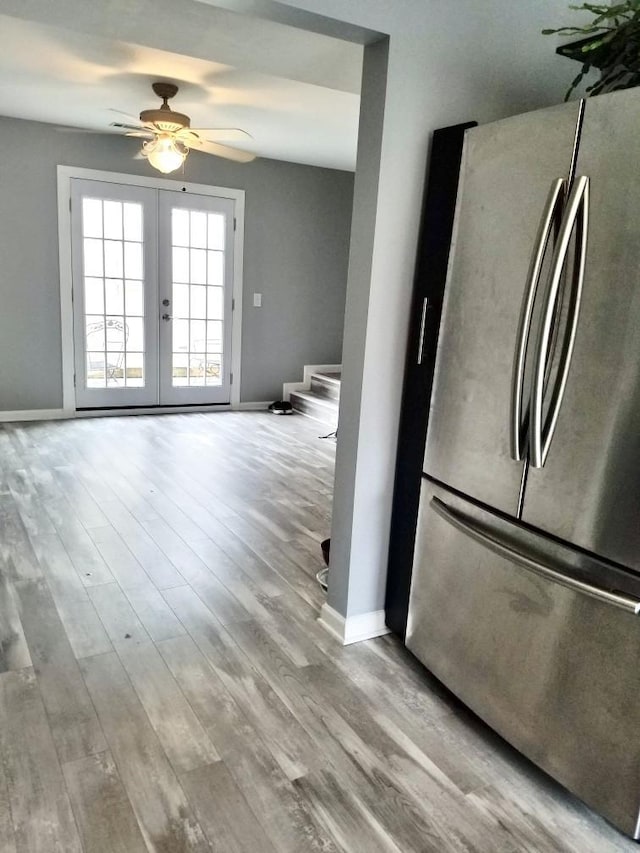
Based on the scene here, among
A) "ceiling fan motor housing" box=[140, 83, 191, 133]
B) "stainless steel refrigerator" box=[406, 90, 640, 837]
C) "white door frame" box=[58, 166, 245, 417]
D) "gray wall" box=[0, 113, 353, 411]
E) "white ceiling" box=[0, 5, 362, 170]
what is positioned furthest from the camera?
"white door frame" box=[58, 166, 245, 417]

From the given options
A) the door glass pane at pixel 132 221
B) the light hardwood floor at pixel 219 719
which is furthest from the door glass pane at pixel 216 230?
the light hardwood floor at pixel 219 719

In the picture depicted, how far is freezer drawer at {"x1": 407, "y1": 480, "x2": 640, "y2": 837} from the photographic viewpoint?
1389mm

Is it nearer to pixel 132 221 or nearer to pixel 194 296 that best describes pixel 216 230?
pixel 194 296

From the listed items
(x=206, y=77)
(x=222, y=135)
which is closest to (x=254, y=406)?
(x=222, y=135)

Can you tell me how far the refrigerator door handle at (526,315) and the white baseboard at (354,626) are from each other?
0.98 meters

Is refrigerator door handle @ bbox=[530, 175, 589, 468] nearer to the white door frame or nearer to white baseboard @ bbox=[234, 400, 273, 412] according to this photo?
the white door frame

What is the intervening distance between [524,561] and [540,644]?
0.72ft

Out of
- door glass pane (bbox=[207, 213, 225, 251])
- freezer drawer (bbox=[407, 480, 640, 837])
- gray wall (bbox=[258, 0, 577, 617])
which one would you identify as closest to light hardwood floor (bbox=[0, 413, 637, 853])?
freezer drawer (bbox=[407, 480, 640, 837])

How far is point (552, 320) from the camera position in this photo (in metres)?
1.47

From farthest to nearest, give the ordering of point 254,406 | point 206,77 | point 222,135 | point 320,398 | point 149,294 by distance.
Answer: point 254,406
point 320,398
point 149,294
point 222,135
point 206,77

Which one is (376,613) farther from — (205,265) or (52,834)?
(205,265)

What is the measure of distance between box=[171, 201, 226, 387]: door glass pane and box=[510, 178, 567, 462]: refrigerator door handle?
4847 mm

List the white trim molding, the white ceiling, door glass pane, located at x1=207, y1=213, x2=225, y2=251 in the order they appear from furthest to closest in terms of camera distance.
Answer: the white trim molding → door glass pane, located at x1=207, y1=213, x2=225, y2=251 → the white ceiling

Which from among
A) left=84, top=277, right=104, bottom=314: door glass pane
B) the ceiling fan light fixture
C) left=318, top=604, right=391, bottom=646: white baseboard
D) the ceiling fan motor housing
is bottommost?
left=318, top=604, right=391, bottom=646: white baseboard
